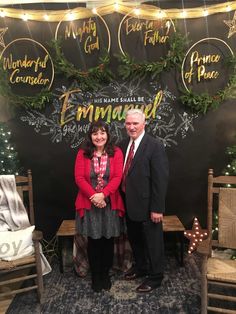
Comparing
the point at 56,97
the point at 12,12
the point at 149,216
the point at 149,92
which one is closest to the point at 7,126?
the point at 56,97

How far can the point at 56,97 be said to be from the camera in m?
3.77

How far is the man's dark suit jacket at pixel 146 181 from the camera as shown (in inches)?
112

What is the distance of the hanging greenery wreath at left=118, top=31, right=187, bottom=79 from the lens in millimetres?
3504

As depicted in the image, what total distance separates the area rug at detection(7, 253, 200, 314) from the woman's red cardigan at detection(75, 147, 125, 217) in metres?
0.80

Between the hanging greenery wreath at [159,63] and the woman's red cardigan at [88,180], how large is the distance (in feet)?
3.77

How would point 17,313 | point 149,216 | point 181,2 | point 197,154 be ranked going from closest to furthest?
point 17,313
point 149,216
point 181,2
point 197,154

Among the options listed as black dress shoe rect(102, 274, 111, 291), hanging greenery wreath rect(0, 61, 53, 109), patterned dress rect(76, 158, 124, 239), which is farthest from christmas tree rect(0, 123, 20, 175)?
black dress shoe rect(102, 274, 111, 291)

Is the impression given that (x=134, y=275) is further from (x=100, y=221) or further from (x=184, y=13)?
(x=184, y=13)

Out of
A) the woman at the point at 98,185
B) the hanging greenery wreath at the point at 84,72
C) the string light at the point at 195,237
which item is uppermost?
the hanging greenery wreath at the point at 84,72

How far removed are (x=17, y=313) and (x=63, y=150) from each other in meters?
1.83

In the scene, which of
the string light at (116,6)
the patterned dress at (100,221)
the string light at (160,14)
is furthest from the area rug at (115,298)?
the string light at (116,6)

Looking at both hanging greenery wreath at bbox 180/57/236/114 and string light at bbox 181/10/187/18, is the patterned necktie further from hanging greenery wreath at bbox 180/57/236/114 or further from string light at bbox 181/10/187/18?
string light at bbox 181/10/187/18

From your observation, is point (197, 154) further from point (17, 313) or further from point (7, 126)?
point (17, 313)

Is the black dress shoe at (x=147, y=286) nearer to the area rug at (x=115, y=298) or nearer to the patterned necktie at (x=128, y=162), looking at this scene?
the area rug at (x=115, y=298)
